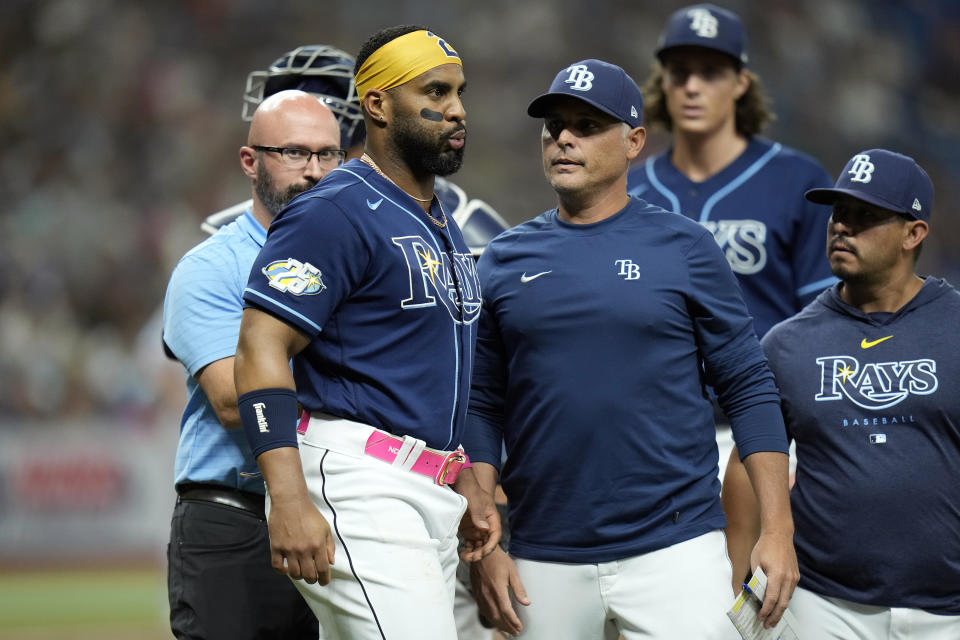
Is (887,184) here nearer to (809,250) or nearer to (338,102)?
(809,250)

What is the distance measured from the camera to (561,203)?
12.2ft

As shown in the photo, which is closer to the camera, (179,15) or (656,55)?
(656,55)

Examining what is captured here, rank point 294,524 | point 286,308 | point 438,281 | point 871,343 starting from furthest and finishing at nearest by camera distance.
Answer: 1. point 871,343
2. point 438,281
3. point 286,308
4. point 294,524

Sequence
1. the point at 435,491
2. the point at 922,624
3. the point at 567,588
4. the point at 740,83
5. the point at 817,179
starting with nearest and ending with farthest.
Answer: the point at 435,491
the point at 567,588
the point at 922,624
the point at 817,179
the point at 740,83

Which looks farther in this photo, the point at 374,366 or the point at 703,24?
the point at 703,24

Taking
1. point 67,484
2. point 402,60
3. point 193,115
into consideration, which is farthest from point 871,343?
point 193,115

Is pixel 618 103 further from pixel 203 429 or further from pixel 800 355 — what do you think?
pixel 203 429

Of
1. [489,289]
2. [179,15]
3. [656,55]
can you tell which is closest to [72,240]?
[179,15]

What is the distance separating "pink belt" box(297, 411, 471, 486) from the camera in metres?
2.99

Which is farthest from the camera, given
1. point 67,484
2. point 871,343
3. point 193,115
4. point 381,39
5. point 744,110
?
point 193,115

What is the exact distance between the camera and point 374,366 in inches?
118

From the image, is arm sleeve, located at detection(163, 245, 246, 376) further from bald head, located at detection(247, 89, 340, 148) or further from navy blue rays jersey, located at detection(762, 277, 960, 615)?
navy blue rays jersey, located at detection(762, 277, 960, 615)

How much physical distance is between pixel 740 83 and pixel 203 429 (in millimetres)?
2831

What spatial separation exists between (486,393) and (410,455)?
0.74 m
